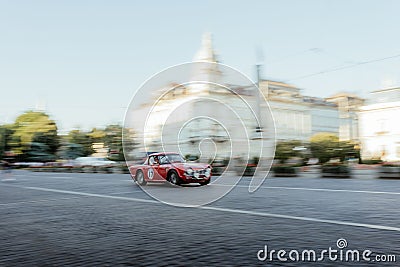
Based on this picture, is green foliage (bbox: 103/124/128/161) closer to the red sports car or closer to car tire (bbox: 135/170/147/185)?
car tire (bbox: 135/170/147/185)

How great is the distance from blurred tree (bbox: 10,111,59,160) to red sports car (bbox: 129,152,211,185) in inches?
2649

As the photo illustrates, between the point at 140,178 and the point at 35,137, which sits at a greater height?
the point at 35,137

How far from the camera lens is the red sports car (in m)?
15.2

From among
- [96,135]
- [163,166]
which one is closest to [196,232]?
[163,166]

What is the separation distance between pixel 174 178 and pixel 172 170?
0.32 metres

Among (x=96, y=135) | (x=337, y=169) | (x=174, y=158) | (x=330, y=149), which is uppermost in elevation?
(x=96, y=135)

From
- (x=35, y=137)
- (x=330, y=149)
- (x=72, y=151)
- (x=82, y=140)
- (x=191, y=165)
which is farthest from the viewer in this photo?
(x=35, y=137)

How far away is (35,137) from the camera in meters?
79.4

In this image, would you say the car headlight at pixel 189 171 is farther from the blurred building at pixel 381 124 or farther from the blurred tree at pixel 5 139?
the blurred tree at pixel 5 139

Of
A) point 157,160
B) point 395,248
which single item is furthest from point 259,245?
point 157,160

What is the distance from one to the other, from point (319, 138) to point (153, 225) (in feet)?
104

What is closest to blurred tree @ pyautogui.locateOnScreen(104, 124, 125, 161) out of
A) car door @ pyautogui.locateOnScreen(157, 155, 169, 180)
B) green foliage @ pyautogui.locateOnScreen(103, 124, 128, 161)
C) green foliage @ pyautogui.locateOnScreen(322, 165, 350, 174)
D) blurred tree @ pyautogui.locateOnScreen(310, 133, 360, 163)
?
green foliage @ pyautogui.locateOnScreen(103, 124, 128, 161)

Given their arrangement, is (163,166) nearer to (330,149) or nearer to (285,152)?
(285,152)

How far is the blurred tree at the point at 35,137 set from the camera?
7906 cm
